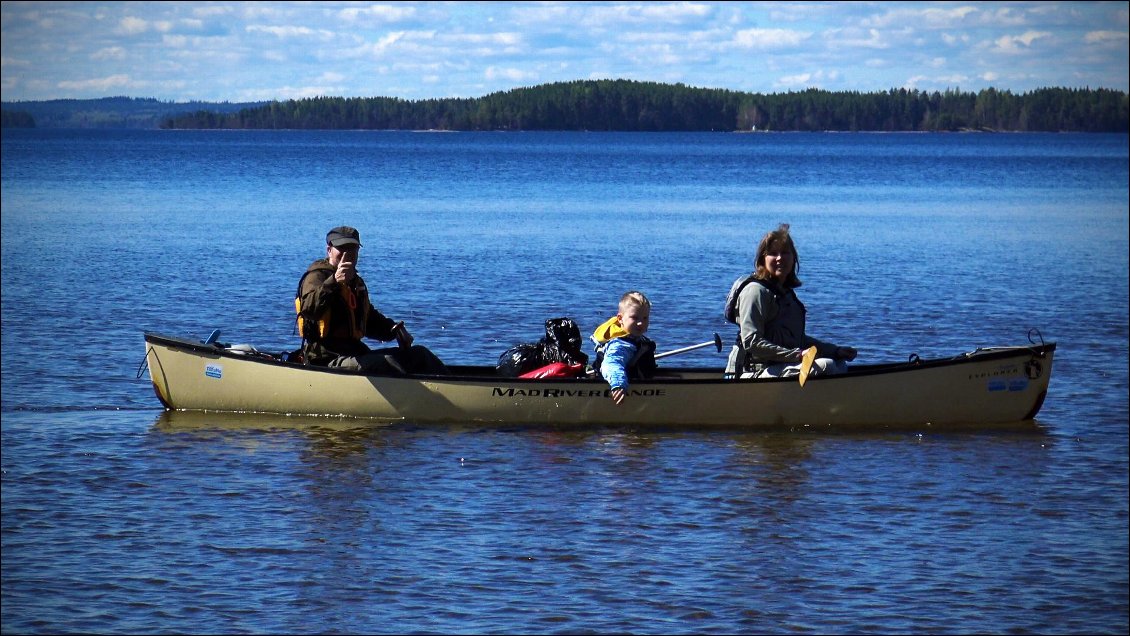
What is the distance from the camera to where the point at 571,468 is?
1101 cm

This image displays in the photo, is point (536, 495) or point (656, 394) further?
point (656, 394)

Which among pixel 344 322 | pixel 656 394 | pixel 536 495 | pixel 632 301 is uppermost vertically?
pixel 632 301

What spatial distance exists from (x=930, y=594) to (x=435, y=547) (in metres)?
2.91

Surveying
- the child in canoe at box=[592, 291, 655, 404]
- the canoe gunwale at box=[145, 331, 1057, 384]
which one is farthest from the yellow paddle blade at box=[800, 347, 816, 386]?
the child in canoe at box=[592, 291, 655, 404]

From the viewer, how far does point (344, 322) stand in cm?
1236

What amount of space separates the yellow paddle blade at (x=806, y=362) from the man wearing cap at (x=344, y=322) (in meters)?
3.16

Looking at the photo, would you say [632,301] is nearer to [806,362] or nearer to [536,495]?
[806,362]

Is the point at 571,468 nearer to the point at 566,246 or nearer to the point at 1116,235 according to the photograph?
the point at 566,246

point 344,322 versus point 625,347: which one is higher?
point 344,322

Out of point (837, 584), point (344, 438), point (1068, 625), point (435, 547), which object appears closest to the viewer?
point (1068, 625)

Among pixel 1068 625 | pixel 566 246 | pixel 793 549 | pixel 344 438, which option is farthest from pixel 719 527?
pixel 566 246

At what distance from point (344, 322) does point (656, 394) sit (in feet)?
8.85

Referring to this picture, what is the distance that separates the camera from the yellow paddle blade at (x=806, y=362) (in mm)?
11789

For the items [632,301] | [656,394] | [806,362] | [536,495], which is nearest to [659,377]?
[656,394]
